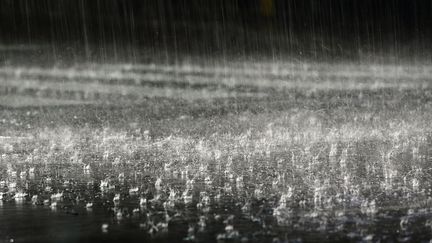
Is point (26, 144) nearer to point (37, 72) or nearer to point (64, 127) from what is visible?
point (64, 127)

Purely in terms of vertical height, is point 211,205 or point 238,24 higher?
point 238,24

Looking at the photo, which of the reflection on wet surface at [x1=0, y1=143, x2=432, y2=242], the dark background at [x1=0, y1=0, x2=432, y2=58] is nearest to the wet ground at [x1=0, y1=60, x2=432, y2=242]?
the reflection on wet surface at [x1=0, y1=143, x2=432, y2=242]

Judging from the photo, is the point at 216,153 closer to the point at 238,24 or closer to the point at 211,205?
the point at 211,205

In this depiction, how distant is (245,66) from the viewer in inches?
1272

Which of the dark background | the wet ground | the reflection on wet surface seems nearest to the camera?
the reflection on wet surface

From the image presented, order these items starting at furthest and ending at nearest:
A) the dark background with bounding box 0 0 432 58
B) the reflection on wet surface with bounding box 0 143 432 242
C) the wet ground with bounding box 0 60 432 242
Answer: the dark background with bounding box 0 0 432 58 < the wet ground with bounding box 0 60 432 242 < the reflection on wet surface with bounding box 0 143 432 242

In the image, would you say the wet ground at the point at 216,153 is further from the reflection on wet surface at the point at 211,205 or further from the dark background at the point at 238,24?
the dark background at the point at 238,24

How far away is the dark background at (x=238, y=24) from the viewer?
1179 inches

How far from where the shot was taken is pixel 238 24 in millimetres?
31281

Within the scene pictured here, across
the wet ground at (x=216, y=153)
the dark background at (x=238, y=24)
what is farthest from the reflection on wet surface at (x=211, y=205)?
the dark background at (x=238, y=24)

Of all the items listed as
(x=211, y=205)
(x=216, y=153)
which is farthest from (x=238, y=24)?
(x=211, y=205)

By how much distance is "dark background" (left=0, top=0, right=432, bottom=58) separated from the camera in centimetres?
2994

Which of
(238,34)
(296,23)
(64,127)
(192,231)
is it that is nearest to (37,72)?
(64,127)

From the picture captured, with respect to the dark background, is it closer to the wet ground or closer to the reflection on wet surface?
the wet ground
